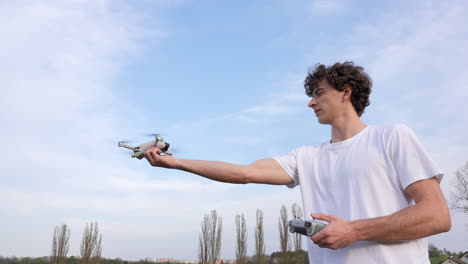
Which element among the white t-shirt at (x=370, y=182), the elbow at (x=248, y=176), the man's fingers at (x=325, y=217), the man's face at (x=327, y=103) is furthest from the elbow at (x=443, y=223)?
the elbow at (x=248, y=176)

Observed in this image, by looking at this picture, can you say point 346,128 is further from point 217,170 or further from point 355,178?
point 217,170

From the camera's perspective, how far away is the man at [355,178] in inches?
69.6

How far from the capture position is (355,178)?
6.55ft

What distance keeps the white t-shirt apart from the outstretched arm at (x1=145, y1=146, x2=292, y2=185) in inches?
7.7

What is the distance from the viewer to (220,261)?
1994cm

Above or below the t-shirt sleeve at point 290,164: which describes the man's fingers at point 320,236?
below

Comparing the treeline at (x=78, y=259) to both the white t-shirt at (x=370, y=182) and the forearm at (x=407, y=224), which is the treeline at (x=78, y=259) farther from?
the forearm at (x=407, y=224)

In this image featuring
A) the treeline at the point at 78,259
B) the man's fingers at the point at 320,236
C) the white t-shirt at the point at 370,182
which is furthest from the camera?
the treeline at the point at 78,259

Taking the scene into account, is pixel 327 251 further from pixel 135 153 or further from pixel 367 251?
pixel 135 153

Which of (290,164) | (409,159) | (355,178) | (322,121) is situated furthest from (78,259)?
(409,159)

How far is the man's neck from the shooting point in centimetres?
224

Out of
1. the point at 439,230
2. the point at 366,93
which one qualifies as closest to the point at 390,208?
the point at 439,230

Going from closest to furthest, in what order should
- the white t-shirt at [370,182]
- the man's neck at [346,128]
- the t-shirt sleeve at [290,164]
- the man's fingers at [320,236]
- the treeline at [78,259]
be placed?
the man's fingers at [320,236], the white t-shirt at [370,182], the man's neck at [346,128], the t-shirt sleeve at [290,164], the treeline at [78,259]

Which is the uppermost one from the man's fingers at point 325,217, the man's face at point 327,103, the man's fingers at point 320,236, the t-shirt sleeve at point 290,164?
the man's face at point 327,103
